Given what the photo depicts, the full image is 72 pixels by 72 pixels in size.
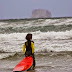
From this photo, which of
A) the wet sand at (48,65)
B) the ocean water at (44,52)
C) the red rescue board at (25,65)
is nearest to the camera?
the red rescue board at (25,65)

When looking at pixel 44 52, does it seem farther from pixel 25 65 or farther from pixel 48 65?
pixel 25 65

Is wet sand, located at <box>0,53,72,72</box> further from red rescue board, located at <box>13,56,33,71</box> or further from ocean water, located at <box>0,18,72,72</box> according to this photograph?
red rescue board, located at <box>13,56,33,71</box>

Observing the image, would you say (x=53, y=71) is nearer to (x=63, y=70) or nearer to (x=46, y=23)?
(x=63, y=70)

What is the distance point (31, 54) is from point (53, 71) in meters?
0.73

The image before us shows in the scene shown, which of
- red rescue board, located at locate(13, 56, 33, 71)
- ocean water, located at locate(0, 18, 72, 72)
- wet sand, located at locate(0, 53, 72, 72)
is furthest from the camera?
ocean water, located at locate(0, 18, 72, 72)

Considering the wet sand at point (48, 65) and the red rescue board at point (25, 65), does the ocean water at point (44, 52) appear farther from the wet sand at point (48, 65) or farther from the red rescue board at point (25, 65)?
the red rescue board at point (25, 65)

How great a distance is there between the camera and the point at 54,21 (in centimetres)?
2438

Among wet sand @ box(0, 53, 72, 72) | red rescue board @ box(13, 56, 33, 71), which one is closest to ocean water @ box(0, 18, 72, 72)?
wet sand @ box(0, 53, 72, 72)

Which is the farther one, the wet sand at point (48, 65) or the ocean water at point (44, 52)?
the ocean water at point (44, 52)

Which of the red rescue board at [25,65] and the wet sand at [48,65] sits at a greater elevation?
the red rescue board at [25,65]

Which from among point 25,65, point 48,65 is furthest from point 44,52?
point 25,65

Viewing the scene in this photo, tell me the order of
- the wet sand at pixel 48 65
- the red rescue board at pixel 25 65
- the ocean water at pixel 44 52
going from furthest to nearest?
1. the ocean water at pixel 44 52
2. the wet sand at pixel 48 65
3. the red rescue board at pixel 25 65

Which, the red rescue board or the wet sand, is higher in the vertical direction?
the red rescue board

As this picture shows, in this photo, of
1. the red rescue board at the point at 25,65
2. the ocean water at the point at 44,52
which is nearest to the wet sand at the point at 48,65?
the ocean water at the point at 44,52
